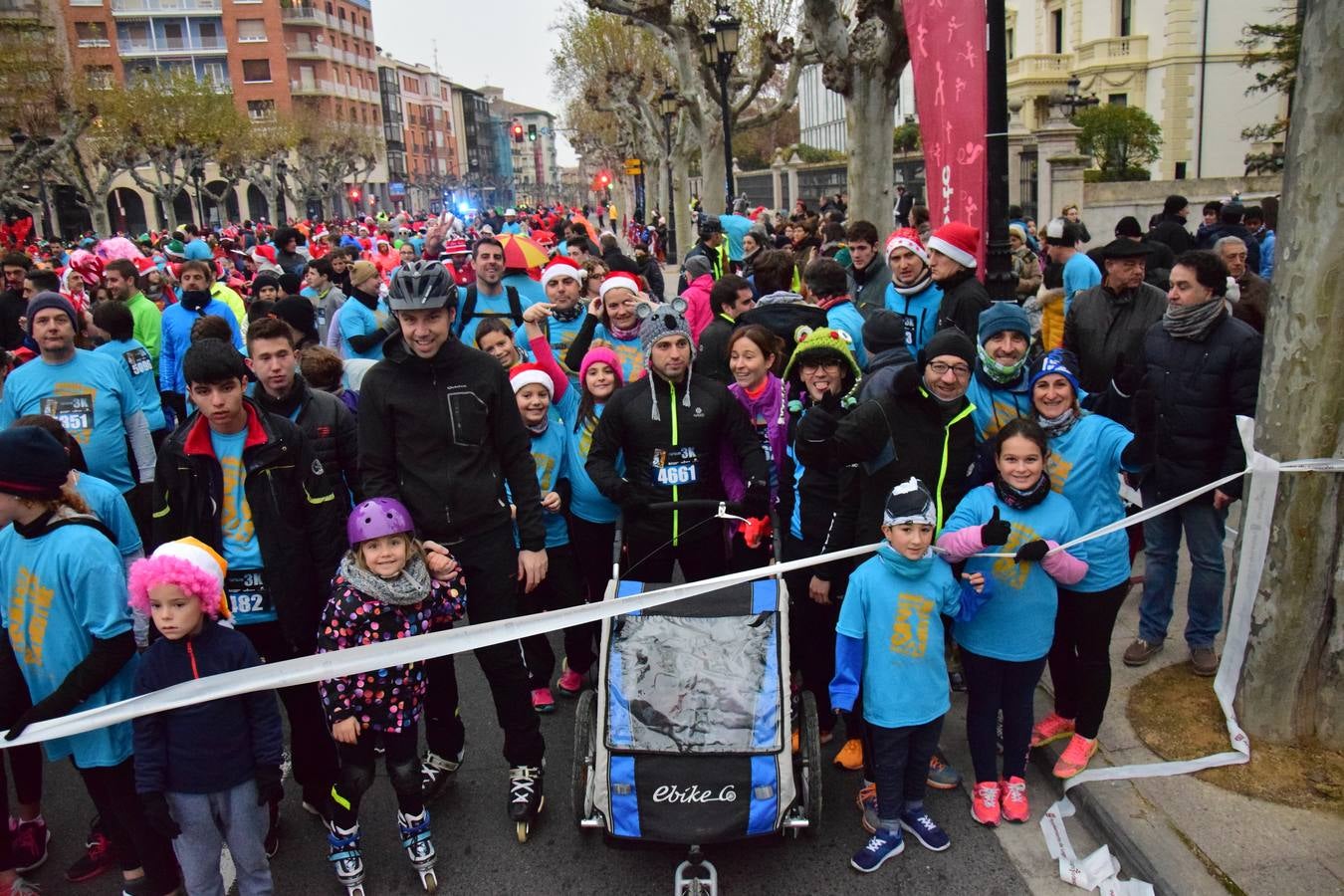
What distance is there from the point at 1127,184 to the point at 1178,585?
67.5 ft

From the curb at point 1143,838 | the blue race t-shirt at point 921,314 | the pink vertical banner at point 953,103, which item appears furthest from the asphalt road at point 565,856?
the pink vertical banner at point 953,103

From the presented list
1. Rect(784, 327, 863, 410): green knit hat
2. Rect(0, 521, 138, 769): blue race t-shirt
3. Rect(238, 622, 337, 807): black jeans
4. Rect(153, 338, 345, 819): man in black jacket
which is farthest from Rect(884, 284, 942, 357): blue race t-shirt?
Rect(0, 521, 138, 769): blue race t-shirt

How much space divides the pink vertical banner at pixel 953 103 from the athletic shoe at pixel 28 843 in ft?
19.1

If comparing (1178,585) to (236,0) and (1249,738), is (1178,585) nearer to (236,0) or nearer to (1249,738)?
(1249,738)

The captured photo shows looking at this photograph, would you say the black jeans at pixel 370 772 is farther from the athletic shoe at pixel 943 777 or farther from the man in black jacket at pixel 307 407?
the athletic shoe at pixel 943 777

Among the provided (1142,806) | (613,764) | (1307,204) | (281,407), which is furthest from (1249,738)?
(281,407)

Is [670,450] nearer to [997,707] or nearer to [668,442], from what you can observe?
[668,442]

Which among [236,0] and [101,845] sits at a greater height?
[236,0]

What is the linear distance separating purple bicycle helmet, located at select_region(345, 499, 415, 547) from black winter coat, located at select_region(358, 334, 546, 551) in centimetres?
27

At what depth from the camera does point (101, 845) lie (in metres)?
4.14

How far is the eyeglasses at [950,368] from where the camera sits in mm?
4160

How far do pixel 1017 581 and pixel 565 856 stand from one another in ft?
6.93

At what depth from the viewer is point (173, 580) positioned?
3330mm

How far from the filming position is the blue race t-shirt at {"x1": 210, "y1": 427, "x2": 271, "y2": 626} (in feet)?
13.0
